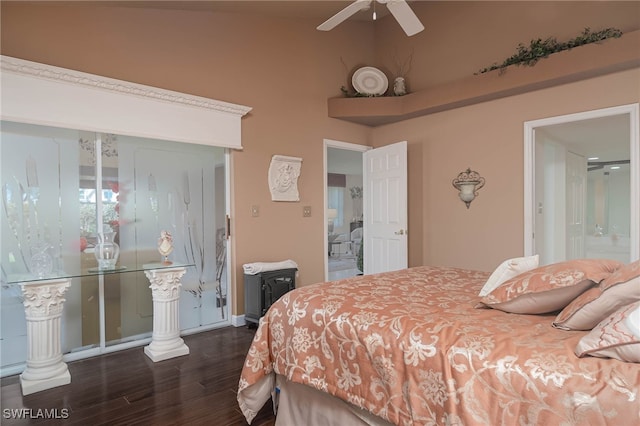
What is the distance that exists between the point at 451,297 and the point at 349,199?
8324 millimetres

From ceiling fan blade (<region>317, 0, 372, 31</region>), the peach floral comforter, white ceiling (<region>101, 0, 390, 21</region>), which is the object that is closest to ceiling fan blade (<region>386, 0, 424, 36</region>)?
ceiling fan blade (<region>317, 0, 372, 31</region>)

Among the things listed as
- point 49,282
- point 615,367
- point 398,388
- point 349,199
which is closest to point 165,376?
point 49,282

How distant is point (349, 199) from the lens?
10172 mm

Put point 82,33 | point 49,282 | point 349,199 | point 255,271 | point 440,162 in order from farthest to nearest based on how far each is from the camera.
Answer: point 349,199 < point 440,162 < point 255,271 < point 82,33 < point 49,282

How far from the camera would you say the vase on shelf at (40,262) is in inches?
104

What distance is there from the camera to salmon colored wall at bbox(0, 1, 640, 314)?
3.14m

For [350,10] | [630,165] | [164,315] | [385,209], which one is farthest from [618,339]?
[385,209]

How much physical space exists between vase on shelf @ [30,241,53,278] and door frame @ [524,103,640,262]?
14.0ft

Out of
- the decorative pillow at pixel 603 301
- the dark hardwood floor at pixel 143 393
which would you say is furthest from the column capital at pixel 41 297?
the decorative pillow at pixel 603 301

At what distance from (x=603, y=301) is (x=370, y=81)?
4.18m

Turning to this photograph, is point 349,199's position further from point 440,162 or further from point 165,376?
point 165,376

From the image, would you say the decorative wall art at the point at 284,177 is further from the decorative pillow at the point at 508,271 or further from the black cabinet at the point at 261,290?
the decorative pillow at the point at 508,271

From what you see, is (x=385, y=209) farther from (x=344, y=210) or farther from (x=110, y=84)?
(x=344, y=210)

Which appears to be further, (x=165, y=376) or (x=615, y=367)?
(x=165, y=376)
